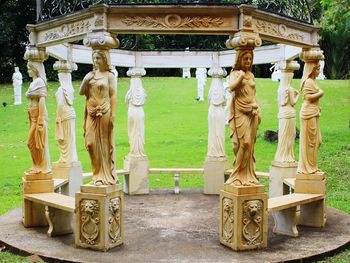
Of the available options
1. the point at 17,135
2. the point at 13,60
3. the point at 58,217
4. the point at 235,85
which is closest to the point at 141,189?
the point at 58,217

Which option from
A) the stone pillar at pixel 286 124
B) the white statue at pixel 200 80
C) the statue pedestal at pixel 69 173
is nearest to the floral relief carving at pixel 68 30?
the statue pedestal at pixel 69 173

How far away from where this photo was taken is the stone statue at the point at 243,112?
656 centimetres

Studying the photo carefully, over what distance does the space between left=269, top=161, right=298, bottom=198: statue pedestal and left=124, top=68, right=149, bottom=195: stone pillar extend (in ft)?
9.74

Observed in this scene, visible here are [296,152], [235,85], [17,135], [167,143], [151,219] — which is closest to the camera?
[235,85]

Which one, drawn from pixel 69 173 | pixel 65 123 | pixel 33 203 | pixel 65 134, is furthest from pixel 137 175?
pixel 33 203

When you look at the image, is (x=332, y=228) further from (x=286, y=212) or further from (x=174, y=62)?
(x=174, y=62)

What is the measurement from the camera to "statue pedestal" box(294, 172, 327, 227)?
7922mm

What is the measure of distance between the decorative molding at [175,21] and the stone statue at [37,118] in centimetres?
221

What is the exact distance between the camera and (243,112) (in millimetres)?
6566

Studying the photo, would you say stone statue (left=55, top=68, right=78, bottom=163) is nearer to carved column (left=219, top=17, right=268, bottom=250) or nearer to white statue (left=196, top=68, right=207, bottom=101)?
carved column (left=219, top=17, right=268, bottom=250)

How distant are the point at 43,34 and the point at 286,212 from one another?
4.81 meters

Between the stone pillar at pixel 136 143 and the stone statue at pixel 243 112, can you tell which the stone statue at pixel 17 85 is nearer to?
the stone pillar at pixel 136 143

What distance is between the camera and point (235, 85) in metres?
6.52

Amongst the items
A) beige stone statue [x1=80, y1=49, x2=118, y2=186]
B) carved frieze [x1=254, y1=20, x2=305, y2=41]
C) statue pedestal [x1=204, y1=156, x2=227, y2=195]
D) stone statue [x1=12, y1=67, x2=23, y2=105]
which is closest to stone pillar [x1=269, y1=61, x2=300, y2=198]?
statue pedestal [x1=204, y1=156, x2=227, y2=195]
